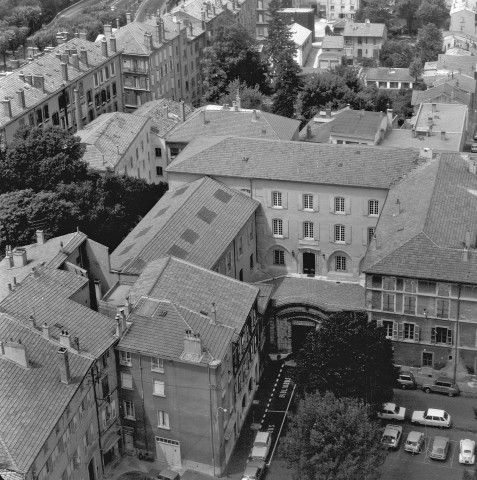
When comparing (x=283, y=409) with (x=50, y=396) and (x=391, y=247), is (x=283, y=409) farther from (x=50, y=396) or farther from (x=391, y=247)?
(x=50, y=396)

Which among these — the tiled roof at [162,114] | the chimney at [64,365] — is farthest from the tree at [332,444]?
the tiled roof at [162,114]

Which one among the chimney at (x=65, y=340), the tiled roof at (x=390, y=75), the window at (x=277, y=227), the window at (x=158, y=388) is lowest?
the tiled roof at (x=390, y=75)

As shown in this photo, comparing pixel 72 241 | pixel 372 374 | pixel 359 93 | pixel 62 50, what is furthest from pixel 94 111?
pixel 372 374

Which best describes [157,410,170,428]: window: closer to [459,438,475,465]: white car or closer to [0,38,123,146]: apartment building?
[459,438,475,465]: white car

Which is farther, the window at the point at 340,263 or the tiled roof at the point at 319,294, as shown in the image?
the window at the point at 340,263

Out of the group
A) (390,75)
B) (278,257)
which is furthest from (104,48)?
(390,75)

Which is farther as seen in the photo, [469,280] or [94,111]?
[94,111]

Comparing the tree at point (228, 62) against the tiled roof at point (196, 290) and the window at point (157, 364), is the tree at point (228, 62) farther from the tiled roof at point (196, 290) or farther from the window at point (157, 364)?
the window at point (157, 364)
